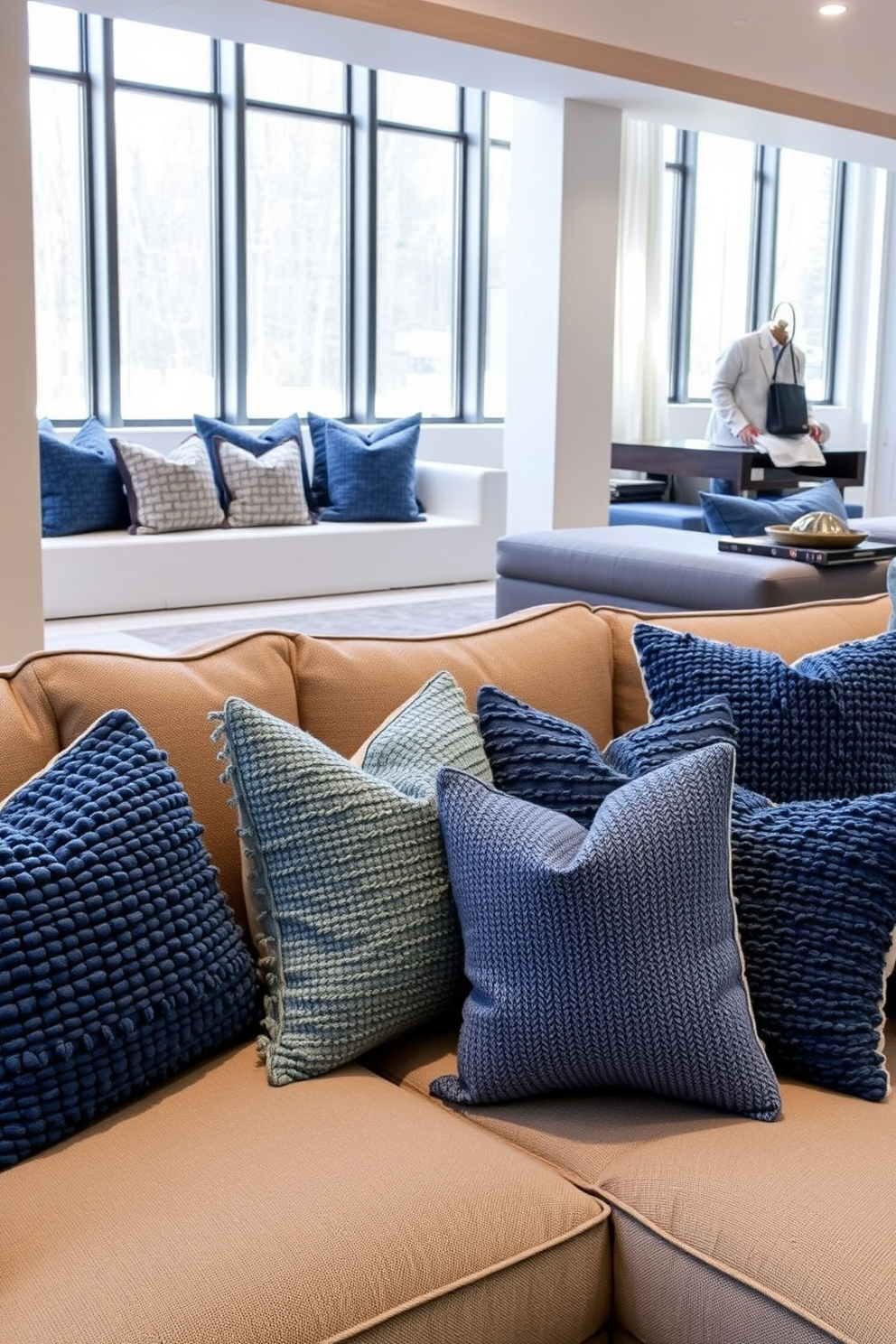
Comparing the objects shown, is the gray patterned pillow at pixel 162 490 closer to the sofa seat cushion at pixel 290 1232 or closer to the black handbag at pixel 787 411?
the black handbag at pixel 787 411

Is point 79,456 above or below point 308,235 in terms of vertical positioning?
below

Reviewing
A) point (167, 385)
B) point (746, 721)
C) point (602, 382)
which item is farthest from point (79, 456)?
point (746, 721)

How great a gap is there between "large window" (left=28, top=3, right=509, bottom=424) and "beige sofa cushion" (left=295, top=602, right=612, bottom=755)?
5.91 m

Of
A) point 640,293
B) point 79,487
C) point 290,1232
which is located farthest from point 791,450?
point 290,1232

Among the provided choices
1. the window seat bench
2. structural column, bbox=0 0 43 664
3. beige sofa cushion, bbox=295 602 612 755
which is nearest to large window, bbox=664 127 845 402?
the window seat bench

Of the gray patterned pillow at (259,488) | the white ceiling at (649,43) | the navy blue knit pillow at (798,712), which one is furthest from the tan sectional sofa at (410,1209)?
the gray patterned pillow at (259,488)

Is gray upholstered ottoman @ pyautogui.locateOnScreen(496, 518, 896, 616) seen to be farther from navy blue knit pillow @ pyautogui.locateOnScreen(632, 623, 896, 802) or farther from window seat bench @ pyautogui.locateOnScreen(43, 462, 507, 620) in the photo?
window seat bench @ pyautogui.locateOnScreen(43, 462, 507, 620)

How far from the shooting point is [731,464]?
6.98 meters

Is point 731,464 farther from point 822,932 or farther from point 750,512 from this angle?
point 822,932

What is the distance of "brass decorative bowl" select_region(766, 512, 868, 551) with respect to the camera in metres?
4.27

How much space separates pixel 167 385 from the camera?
8172 millimetres

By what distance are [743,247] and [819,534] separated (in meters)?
7.42

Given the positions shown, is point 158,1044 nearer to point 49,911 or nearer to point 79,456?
point 49,911

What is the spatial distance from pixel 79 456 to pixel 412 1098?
218 inches
